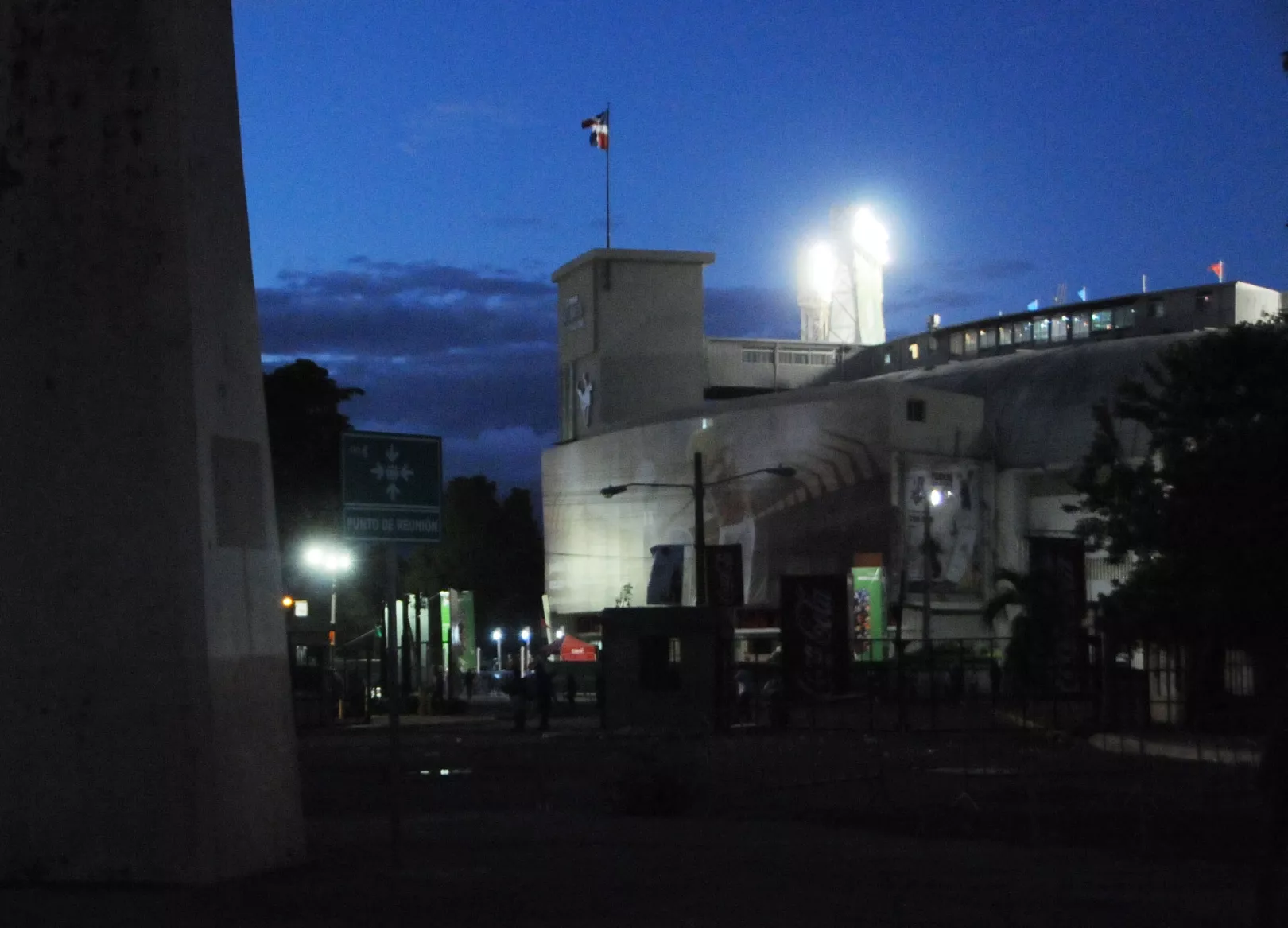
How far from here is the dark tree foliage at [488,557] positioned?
10181 centimetres

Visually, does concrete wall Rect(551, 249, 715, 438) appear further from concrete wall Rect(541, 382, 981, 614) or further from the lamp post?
the lamp post

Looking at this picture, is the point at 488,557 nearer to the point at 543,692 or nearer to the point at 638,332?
the point at 638,332

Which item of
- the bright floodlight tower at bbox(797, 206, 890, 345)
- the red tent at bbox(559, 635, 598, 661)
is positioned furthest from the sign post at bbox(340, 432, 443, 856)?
the bright floodlight tower at bbox(797, 206, 890, 345)

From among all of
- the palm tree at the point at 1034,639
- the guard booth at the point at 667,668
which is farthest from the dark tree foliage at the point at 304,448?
the palm tree at the point at 1034,639

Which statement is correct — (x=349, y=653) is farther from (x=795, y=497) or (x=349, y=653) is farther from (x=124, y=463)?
(x=124, y=463)

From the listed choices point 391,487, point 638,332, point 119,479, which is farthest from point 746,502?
point 119,479

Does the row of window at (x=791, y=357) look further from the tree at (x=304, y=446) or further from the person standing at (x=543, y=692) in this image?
the person standing at (x=543, y=692)

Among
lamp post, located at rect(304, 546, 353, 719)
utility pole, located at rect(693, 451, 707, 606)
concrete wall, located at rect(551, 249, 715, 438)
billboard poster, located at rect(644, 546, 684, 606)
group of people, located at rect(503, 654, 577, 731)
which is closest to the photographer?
group of people, located at rect(503, 654, 577, 731)

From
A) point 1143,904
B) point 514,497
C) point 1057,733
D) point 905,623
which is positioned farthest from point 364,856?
point 514,497

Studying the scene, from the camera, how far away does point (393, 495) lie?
11422 millimetres

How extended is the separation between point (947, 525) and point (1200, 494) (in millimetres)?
63831

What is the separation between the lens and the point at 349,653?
6981 centimetres

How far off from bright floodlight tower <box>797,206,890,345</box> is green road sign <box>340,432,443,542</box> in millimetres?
108363

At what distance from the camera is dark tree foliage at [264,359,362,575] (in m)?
49.5
